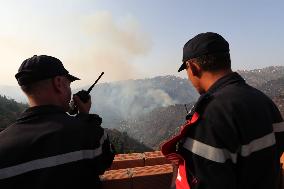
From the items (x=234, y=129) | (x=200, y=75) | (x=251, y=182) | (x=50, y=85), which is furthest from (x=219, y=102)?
(x=50, y=85)

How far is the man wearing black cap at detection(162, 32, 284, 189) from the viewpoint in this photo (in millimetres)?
2582

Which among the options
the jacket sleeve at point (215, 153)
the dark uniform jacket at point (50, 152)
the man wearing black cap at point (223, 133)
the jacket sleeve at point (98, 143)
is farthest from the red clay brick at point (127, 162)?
the jacket sleeve at point (215, 153)

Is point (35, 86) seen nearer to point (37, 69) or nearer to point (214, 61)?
point (37, 69)

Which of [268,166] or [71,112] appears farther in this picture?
[71,112]

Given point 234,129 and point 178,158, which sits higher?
point 234,129

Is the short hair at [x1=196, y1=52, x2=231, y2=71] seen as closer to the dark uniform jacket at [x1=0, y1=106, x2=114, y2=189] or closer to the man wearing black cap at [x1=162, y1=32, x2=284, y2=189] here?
the man wearing black cap at [x1=162, y1=32, x2=284, y2=189]

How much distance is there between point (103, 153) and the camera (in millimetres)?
3055

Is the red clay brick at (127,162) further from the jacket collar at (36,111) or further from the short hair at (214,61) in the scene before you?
the short hair at (214,61)

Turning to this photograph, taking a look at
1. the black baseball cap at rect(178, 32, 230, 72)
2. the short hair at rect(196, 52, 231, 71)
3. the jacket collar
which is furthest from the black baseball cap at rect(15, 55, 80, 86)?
the short hair at rect(196, 52, 231, 71)

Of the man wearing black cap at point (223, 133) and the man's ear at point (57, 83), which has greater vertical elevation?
the man's ear at point (57, 83)

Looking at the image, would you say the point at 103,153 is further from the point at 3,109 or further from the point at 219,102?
the point at 3,109

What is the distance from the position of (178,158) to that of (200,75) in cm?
73

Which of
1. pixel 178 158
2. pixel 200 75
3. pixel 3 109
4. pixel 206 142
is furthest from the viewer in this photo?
pixel 3 109

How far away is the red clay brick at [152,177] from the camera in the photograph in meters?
3.28
